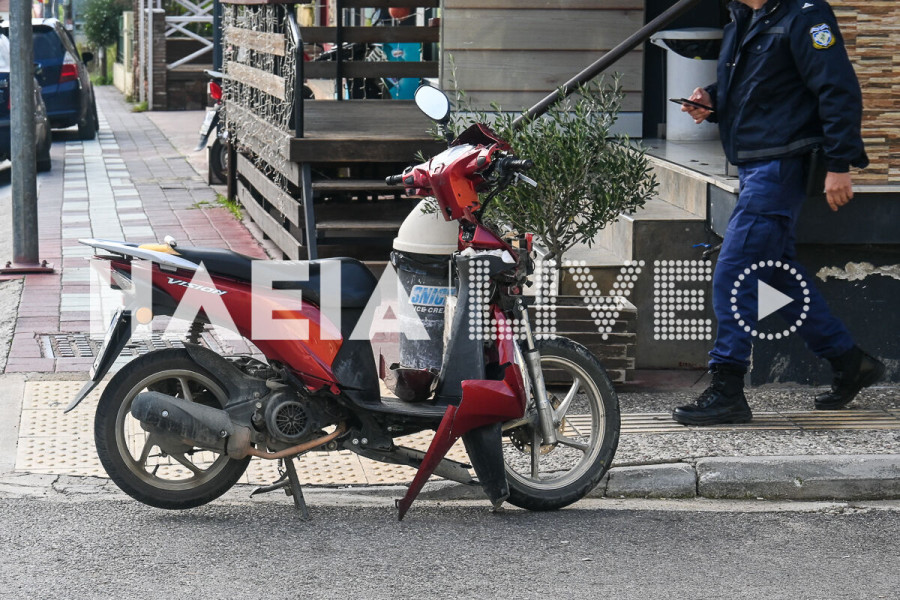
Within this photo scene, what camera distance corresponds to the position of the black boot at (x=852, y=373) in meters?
5.90

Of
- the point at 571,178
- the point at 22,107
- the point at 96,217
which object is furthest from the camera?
the point at 96,217

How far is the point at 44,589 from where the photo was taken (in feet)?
13.0

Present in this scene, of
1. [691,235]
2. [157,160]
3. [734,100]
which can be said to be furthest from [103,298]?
[157,160]

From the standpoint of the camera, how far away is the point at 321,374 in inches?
182

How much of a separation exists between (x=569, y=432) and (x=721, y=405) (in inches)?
44.8

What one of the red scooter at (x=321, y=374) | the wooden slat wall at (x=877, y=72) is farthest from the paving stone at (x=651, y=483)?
the wooden slat wall at (x=877, y=72)

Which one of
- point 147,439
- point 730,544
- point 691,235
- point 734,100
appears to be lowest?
point 730,544

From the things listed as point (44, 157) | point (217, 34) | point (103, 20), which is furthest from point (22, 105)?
point (103, 20)

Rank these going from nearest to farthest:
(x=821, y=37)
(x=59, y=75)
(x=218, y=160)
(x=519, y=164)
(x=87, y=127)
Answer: (x=519, y=164) < (x=821, y=37) < (x=218, y=160) < (x=59, y=75) < (x=87, y=127)

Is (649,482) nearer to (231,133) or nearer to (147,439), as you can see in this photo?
(147,439)

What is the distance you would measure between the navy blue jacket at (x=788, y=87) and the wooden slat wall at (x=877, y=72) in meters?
0.70

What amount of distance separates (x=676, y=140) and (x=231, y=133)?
459 cm

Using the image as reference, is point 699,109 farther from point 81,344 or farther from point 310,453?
point 81,344

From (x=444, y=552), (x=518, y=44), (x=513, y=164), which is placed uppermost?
(x=518, y=44)
